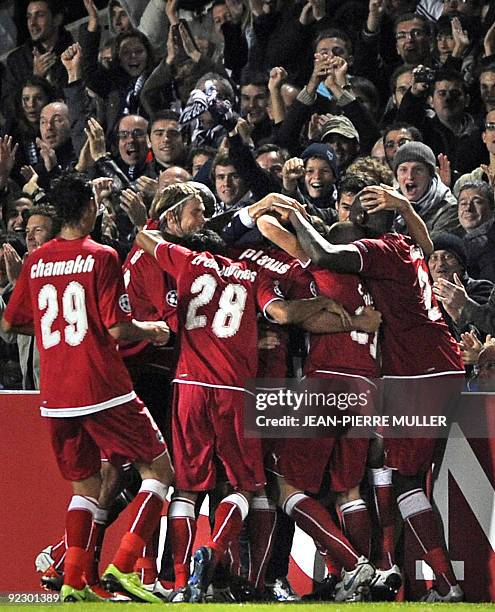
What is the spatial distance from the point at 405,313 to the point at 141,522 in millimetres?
1403

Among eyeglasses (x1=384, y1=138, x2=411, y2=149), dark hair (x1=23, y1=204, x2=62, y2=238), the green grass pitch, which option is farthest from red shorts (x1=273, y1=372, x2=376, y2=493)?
dark hair (x1=23, y1=204, x2=62, y2=238)

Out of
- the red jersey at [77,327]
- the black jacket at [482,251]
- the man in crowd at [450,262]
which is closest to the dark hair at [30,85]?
the red jersey at [77,327]

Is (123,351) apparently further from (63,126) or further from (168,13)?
(168,13)

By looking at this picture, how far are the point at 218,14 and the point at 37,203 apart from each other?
118 centimetres

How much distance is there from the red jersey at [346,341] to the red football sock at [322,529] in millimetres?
572

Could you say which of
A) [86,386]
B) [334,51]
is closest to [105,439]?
[86,386]

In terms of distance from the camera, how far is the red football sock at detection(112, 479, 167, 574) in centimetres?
512

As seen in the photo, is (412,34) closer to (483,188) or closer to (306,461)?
(483,188)

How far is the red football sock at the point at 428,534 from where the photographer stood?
518cm

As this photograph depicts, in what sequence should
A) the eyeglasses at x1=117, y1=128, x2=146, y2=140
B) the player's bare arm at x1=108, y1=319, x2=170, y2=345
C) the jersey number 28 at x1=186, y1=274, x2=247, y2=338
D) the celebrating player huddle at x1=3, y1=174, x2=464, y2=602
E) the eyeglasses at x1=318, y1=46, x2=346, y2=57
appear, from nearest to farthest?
1. the player's bare arm at x1=108, y1=319, x2=170, y2=345
2. the celebrating player huddle at x1=3, y1=174, x2=464, y2=602
3. the jersey number 28 at x1=186, y1=274, x2=247, y2=338
4. the eyeglasses at x1=318, y1=46, x2=346, y2=57
5. the eyeglasses at x1=117, y1=128, x2=146, y2=140

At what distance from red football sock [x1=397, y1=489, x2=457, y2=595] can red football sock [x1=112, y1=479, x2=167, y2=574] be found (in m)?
1.02

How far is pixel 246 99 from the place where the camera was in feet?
18.2

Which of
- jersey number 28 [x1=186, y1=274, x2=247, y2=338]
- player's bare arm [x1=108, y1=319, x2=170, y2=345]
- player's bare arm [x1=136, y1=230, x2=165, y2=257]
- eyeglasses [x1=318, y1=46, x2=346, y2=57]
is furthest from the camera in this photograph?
eyeglasses [x1=318, y1=46, x2=346, y2=57]

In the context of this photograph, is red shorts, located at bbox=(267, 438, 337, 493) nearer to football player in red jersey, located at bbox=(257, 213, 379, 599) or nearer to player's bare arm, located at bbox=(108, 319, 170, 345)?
football player in red jersey, located at bbox=(257, 213, 379, 599)
